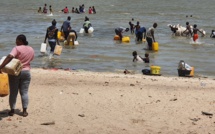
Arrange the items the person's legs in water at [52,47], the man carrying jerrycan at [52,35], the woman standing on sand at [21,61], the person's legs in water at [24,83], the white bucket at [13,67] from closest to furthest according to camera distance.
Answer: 1. the white bucket at [13,67]
2. the woman standing on sand at [21,61]
3. the person's legs in water at [24,83]
4. the man carrying jerrycan at [52,35]
5. the person's legs in water at [52,47]

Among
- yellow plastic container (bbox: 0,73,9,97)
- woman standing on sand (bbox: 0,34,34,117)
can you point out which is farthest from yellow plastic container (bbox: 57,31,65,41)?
woman standing on sand (bbox: 0,34,34,117)

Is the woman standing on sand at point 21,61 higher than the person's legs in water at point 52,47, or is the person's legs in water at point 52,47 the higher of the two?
the woman standing on sand at point 21,61

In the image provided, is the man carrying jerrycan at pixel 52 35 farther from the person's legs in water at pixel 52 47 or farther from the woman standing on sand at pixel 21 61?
the woman standing on sand at pixel 21 61

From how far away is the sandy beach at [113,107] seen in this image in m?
7.73

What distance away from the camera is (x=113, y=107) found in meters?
9.04

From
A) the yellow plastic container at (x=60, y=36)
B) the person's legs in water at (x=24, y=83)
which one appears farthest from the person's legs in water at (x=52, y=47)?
the person's legs in water at (x=24, y=83)

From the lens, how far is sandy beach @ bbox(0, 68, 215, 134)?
25.4 feet

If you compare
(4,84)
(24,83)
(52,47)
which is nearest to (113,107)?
(24,83)

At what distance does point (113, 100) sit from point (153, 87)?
1841mm

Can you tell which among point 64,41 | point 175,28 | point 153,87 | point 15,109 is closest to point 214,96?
point 153,87

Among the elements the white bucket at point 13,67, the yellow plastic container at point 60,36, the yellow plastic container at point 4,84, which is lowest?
the yellow plastic container at point 60,36

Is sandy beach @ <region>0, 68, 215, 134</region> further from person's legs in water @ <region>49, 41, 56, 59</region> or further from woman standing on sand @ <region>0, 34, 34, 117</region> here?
person's legs in water @ <region>49, 41, 56, 59</region>

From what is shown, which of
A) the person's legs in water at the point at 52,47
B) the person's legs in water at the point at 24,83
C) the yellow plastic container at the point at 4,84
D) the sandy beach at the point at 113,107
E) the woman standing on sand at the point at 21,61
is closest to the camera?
the woman standing on sand at the point at 21,61

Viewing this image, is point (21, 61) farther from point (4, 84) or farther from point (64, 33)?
point (64, 33)
